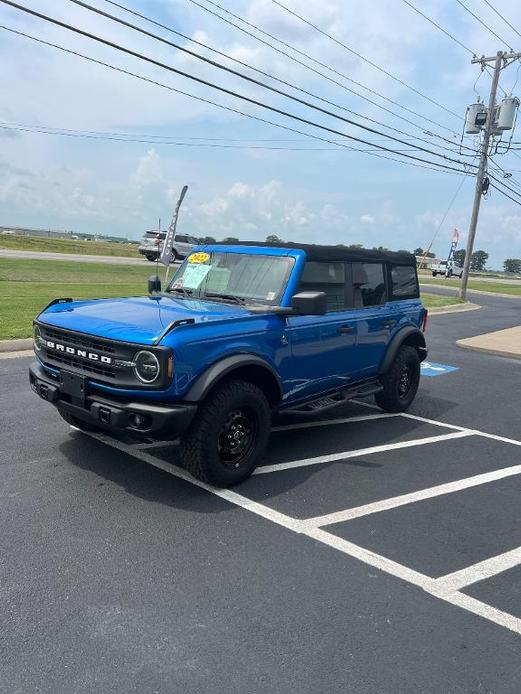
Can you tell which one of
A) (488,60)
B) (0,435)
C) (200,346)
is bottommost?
(0,435)

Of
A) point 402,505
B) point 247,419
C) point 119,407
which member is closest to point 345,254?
point 247,419

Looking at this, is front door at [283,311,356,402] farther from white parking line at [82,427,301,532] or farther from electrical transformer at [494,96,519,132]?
electrical transformer at [494,96,519,132]

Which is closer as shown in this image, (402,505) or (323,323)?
(402,505)

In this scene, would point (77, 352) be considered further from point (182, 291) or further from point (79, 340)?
point (182, 291)

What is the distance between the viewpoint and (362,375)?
5.99 metres

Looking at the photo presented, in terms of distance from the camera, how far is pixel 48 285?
16.9 m

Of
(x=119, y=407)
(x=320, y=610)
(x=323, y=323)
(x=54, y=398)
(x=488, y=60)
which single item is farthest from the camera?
(x=488, y=60)

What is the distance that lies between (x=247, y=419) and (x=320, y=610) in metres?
1.73

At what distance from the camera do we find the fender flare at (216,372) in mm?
3949

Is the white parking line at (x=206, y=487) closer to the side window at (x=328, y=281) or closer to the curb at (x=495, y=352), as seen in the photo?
the side window at (x=328, y=281)

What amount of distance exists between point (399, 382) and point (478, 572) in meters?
3.44

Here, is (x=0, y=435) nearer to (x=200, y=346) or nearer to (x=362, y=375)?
(x=200, y=346)

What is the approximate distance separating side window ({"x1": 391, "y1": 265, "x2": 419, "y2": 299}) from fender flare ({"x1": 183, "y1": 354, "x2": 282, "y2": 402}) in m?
2.80

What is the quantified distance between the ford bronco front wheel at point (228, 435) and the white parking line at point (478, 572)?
1.67 metres
